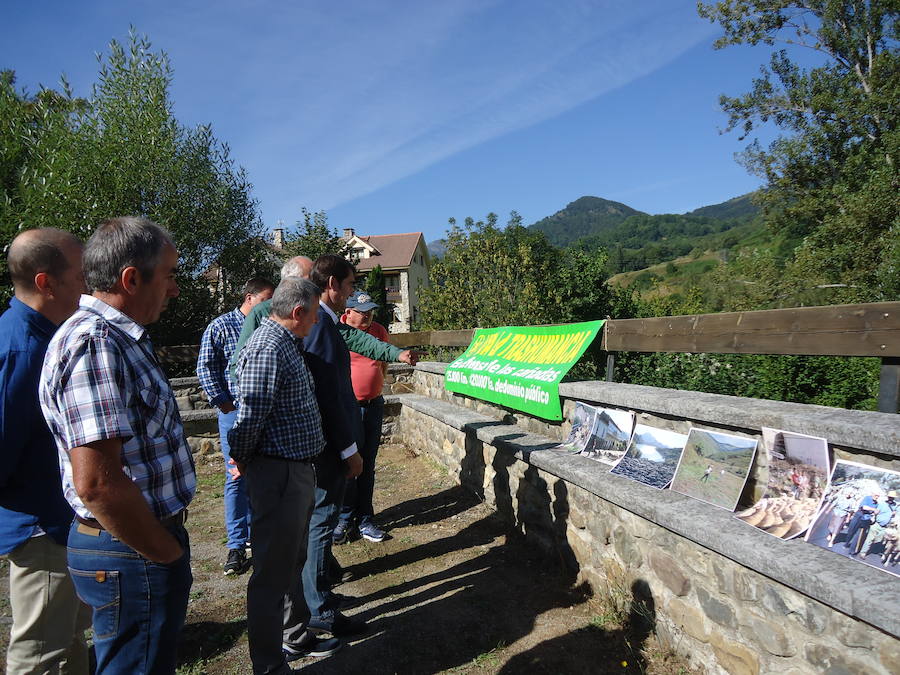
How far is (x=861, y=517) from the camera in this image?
1.90 m

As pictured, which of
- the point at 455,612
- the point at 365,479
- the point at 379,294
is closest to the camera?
the point at 455,612

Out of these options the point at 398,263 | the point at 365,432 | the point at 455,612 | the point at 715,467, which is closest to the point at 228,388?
the point at 365,432

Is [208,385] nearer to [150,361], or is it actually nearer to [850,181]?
[150,361]

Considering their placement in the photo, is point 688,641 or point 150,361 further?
point 688,641

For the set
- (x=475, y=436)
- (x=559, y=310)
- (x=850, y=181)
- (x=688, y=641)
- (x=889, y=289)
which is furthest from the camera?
(x=850, y=181)

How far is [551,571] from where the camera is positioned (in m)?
3.58

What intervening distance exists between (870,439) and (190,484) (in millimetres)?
2318

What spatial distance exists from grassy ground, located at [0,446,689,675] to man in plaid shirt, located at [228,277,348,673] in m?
0.64

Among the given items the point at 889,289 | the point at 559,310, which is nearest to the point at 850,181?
the point at 889,289

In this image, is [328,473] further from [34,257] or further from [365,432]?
[34,257]

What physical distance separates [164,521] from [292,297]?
3.98ft

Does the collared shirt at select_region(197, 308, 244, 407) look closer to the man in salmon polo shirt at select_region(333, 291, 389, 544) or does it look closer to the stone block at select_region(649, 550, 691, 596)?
the man in salmon polo shirt at select_region(333, 291, 389, 544)

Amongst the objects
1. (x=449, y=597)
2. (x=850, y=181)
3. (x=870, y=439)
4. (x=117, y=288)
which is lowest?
(x=449, y=597)

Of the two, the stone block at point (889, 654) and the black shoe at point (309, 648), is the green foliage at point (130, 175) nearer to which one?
the black shoe at point (309, 648)
